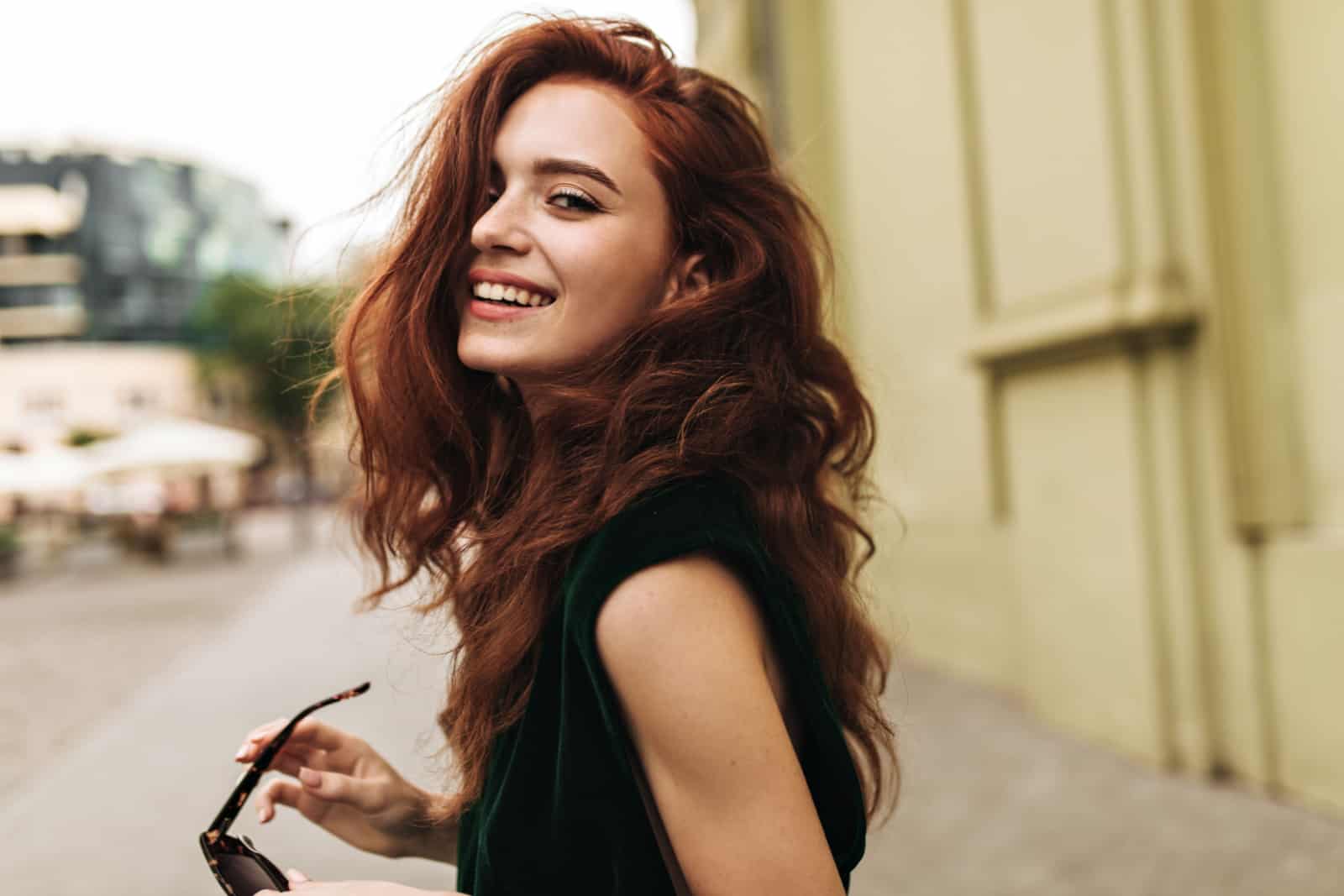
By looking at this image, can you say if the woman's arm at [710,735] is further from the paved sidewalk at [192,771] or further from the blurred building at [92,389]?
the blurred building at [92,389]

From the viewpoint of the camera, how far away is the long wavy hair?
118 centimetres

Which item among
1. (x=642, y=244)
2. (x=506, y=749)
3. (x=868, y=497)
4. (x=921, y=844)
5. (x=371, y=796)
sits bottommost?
(x=921, y=844)

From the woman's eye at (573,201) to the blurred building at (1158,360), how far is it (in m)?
2.04

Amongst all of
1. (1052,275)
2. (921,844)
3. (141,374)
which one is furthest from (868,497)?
(141,374)

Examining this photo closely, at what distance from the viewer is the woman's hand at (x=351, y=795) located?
1.40 meters

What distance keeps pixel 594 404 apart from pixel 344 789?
0.58 m

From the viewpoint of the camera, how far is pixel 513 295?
4.18ft

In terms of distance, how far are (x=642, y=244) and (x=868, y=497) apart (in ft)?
2.13

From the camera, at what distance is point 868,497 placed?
174 cm

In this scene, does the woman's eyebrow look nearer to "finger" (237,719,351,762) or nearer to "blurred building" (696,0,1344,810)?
"finger" (237,719,351,762)

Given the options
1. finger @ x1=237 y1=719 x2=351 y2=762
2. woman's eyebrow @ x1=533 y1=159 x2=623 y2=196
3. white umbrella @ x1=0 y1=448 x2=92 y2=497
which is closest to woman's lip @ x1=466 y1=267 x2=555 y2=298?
woman's eyebrow @ x1=533 y1=159 x2=623 y2=196

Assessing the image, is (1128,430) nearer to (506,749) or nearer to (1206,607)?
(1206,607)

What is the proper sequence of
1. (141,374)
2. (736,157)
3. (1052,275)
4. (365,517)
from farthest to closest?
1. (141,374)
2. (1052,275)
3. (365,517)
4. (736,157)

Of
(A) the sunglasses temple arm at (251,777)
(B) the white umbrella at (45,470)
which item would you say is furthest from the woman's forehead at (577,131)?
(B) the white umbrella at (45,470)
